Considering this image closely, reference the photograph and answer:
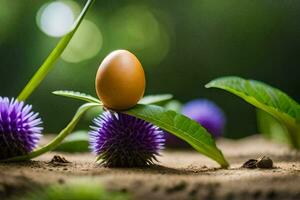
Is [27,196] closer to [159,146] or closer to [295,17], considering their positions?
[159,146]

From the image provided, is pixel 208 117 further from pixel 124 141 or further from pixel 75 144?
pixel 124 141

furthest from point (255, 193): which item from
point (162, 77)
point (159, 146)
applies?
point (162, 77)

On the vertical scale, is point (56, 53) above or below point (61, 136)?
above

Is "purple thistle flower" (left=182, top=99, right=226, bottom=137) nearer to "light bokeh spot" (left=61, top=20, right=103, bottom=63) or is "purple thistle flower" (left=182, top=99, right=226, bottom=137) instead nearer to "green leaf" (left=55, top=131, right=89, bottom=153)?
"green leaf" (left=55, top=131, right=89, bottom=153)

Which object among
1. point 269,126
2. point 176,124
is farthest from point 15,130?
point 269,126

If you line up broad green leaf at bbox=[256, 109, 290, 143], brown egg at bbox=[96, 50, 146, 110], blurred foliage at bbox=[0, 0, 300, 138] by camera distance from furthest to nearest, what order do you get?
1. blurred foliage at bbox=[0, 0, 300, 138]
2. broad green leaf at bbox=[256, 109, 290, 143]
3. brown egg at bbox=[96, 50, 146, 110]

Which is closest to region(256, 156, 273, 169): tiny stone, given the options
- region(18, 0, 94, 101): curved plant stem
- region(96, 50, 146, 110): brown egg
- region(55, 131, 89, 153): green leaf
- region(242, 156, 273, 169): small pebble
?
region(242, 156, 273, 169): small pebble
